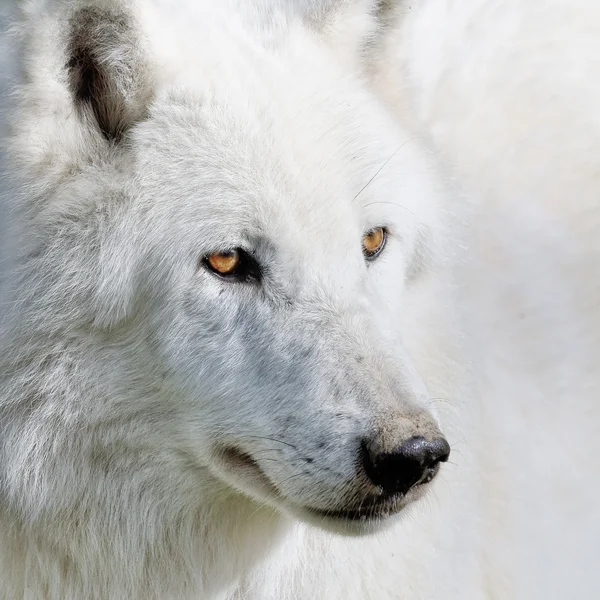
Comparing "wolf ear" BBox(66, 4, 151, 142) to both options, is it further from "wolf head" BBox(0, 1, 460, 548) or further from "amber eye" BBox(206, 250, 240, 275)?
"amber eye" BBox(206, 250, 240, 275)

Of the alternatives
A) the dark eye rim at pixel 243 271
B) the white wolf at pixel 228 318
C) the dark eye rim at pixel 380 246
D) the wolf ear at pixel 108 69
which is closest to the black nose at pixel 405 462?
the white wolf at pixel 228 318

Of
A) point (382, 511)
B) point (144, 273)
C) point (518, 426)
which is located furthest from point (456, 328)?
point (144, 273)

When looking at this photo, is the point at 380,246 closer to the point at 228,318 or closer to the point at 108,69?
the point at 228,318

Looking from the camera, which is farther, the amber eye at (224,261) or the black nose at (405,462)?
the amber eye at (224,261)

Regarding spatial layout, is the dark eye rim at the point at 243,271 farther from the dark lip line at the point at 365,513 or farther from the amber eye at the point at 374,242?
the dark lip line at the point at 365,513

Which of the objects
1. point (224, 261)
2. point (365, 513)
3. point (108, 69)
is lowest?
point (365, 513)

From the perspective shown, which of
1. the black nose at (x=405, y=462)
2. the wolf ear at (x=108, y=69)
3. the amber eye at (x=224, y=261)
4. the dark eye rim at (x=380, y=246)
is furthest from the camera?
the dark eye rim at (x=380, y=246)

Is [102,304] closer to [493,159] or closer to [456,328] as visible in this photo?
[456,328]

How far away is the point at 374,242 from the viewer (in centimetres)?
297

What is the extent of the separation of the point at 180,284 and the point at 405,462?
78 centimetres

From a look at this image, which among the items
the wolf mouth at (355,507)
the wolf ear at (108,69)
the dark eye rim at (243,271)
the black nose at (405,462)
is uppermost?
the wolf ear at (108,69)

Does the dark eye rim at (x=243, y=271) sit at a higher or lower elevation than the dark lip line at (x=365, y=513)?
higher

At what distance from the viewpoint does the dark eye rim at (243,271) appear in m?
2.68

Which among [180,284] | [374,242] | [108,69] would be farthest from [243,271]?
[108,69]
